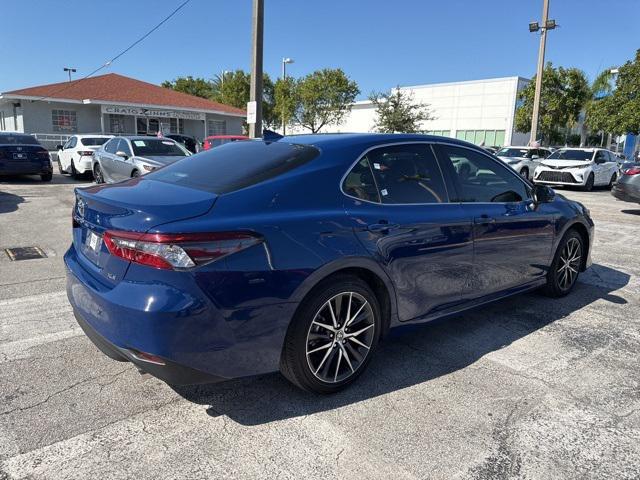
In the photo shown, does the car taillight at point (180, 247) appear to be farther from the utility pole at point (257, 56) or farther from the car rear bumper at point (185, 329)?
the utility pole at point (257, 56)

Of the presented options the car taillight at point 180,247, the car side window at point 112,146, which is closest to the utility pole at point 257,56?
the car side window at point 112,146

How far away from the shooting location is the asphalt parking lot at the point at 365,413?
254 cm

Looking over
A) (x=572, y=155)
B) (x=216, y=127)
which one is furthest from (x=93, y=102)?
(x=572, y=155)

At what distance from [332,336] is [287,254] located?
2.25ft

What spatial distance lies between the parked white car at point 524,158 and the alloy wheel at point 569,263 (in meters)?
15.2

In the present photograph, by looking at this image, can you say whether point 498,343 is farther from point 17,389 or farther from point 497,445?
point 17,389

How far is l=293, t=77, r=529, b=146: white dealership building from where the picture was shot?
43.4 metres

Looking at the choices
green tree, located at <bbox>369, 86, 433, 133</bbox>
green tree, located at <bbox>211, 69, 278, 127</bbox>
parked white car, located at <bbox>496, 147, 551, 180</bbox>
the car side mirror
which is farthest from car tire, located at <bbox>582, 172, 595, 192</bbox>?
green tree, located at <bbox>211, 69, 278, 127</bbox>

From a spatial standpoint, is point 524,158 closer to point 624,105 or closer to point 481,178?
point 624,105

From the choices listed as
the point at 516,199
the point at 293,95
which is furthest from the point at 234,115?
the point at 516,199

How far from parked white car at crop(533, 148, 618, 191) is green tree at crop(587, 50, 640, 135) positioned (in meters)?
7.12

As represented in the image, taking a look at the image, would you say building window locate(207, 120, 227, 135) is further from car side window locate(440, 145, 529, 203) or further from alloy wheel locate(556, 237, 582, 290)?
car side window locate(440, 145, 529, 203)

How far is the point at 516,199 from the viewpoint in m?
4.48

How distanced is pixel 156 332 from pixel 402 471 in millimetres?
1418
